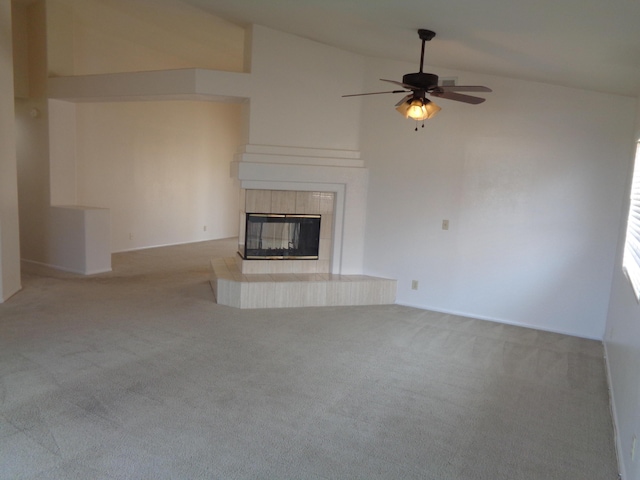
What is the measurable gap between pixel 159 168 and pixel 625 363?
770cm

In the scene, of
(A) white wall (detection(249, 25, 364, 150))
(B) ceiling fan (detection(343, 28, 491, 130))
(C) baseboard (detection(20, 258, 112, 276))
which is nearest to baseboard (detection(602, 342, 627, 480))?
(B) ceiling fan (detection(343, 28, 491, 130))

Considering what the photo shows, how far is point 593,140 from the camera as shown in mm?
4730

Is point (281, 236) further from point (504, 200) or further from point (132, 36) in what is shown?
point (132, 36)

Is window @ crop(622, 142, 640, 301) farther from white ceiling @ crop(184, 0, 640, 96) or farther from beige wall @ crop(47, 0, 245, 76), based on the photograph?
beige wall @ crop(47, 0, 245, 76)

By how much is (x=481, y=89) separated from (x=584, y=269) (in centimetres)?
242

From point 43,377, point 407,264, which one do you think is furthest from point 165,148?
point 43,377

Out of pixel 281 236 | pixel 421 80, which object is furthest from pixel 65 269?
pixel 421 80

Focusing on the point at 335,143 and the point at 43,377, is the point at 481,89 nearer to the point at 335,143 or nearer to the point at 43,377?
the point at 335,143

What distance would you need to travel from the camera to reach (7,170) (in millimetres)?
5180

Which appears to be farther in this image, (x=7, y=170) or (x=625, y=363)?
(x=7, y=170)

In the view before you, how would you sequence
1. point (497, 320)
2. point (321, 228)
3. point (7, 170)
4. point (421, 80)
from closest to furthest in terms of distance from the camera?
point (421, 80) < point (7, 170) < point (497, 320) < point (321, 228)

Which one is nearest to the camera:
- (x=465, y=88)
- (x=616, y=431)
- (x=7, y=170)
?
(x=616, y=431)

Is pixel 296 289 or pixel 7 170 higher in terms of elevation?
pixel 7 170

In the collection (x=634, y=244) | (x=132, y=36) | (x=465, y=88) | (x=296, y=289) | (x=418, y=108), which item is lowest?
(x=296, y=289)
